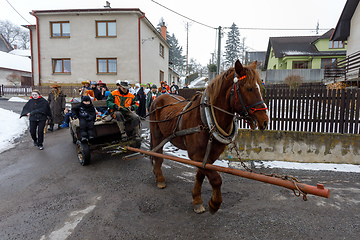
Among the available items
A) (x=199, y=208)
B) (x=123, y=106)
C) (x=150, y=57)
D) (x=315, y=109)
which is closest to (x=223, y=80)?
(x=199, y=208)

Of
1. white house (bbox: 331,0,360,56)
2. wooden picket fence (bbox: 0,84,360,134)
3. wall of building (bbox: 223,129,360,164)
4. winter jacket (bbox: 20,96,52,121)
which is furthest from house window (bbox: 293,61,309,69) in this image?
winter jacket (bbox: 20,96,52,121)

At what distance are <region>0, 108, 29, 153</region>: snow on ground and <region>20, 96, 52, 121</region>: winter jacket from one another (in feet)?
4.92

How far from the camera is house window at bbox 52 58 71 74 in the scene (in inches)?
736

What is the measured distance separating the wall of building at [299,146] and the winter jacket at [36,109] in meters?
5.84

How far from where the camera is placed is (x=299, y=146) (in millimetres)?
5383

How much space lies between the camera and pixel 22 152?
659 centimetres

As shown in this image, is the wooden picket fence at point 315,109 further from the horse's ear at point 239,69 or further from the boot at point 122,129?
the horse's ear at point 239,69

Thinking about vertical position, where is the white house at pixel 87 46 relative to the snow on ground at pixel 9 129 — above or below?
above

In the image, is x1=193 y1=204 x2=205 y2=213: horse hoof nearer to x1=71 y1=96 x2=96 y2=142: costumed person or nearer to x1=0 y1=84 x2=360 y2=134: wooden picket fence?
x1=71 y1=96 x2=96 y2=142: costumed person

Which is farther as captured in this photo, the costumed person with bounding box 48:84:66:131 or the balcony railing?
the balcony railing

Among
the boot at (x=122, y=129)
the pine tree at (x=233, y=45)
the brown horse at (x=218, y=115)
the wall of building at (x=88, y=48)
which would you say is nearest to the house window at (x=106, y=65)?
the wall of building at (x=88, y=48)

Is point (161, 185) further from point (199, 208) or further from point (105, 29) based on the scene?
point (105, 29)

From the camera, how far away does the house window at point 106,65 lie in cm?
1848

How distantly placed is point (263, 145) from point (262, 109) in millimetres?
3603
